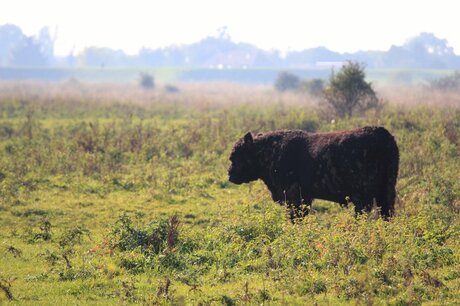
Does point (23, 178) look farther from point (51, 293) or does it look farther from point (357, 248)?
point (357, 248)

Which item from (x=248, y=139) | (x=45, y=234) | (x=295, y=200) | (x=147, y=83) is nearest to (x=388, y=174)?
(x=295, y=200)


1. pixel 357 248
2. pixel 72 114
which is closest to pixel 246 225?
pixel 357 248

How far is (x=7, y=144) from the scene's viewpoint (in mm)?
28344

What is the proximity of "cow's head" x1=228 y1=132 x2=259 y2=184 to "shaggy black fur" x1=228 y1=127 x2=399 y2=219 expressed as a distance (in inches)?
1.0

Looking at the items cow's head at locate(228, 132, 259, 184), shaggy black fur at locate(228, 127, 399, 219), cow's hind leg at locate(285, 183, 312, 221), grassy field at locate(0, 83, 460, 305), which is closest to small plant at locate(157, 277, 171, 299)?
grassy field at locate(0, 83, 460, 305)

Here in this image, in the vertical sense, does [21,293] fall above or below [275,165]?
below

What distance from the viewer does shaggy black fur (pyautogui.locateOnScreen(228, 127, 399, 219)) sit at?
1352 cm

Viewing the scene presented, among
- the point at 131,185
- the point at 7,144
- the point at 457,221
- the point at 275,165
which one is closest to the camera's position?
the point at 457,221

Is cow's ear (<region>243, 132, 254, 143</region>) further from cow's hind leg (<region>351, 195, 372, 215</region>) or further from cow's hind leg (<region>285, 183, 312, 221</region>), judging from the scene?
cow's hind leg (<region>351, 195, 372, 215</region>)

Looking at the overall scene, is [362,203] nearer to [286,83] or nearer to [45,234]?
[45,234]

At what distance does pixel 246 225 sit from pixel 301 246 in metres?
1.76

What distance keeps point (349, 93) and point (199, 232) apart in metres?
21.1

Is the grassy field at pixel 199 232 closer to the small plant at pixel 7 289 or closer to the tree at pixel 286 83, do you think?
the small plant at pixel 7 289

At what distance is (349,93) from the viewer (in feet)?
109
